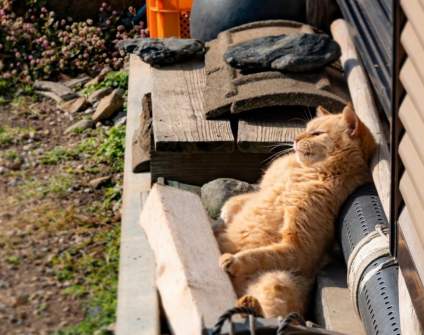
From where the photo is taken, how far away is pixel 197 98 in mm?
6711

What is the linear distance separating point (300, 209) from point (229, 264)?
640mm

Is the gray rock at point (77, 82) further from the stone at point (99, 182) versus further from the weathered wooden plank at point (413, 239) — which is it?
the weathered wooden plank at point (413, 239)

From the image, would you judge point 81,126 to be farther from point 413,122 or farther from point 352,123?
point 413,122

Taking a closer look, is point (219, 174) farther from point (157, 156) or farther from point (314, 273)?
point (314, 273)

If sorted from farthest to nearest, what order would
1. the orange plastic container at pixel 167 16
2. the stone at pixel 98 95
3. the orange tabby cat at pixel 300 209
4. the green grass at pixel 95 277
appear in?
the stone at pixel 98 95, the orange plastic container at pixel 167 16, the green grass at pixel 95 277, the orange tabby cat at pixel 300 209

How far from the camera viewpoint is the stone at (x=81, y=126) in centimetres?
860

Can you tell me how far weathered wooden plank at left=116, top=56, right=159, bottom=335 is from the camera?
4.73 meters

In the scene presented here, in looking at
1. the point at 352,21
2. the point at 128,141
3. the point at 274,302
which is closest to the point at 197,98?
the point at 128,141

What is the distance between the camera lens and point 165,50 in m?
7.27

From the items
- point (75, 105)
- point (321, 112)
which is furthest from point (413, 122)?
point (75, 105)

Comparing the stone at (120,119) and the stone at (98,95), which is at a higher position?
the stone at (120,119)

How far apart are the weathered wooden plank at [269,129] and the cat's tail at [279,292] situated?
117 centimetres

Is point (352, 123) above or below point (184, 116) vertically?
above

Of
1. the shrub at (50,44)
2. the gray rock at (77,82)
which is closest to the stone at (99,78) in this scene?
the gray rock at (77,82)
